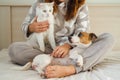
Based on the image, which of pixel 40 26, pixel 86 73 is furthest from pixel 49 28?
pixel 86 73

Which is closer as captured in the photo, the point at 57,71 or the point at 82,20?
the point at 57,71

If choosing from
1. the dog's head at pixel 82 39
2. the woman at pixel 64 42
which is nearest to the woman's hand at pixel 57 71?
the woman at pixel 64 42

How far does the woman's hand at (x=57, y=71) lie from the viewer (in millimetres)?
1056

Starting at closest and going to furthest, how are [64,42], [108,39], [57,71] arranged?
1. [57,71]
2. [108,39]
3. [64,42]

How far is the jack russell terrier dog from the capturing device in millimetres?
1102

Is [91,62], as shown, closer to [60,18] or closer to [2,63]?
[60,18]

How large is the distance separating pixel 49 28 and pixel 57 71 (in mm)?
243

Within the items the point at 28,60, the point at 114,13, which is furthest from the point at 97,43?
the point at 114,13

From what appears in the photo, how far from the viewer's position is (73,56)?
1.13 m

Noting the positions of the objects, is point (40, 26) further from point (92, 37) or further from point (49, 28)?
point (92, 37)

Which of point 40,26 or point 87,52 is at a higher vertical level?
point 40,26

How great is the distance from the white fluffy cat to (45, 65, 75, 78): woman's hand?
0.19 m

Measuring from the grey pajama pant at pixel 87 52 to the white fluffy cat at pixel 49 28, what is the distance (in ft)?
0.16

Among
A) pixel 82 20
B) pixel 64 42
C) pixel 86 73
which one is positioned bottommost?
pixel 86 73
